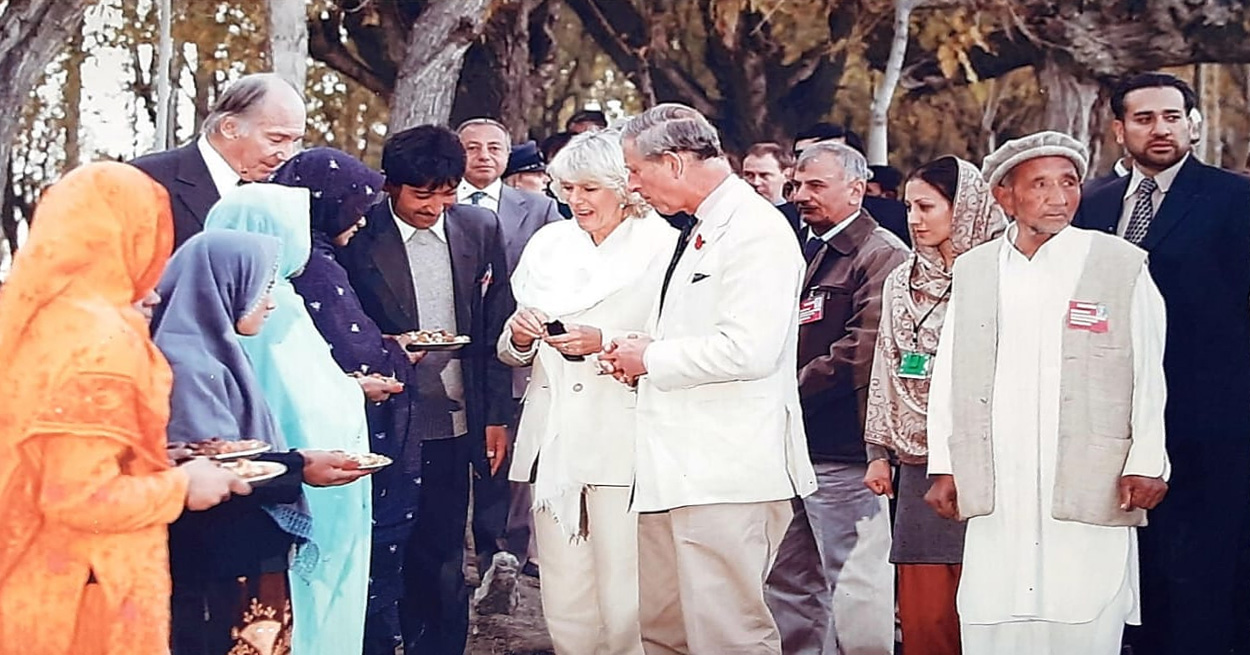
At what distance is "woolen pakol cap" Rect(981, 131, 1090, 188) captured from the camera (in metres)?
4.22

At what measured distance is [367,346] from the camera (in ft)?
14.2

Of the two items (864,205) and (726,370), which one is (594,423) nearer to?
(726,370)

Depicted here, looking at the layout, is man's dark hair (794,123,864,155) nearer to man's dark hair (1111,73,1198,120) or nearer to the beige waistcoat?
man's dark hair (1111,73,1198,120)

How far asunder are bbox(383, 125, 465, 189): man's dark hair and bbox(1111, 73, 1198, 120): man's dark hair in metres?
1.91

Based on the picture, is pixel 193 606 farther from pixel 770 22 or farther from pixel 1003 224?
pixel 770 22

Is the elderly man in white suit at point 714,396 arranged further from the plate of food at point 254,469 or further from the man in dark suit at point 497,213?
the plate of food at point 254,469

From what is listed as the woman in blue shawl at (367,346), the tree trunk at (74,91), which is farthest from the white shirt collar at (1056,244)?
the tree trunk at (74,91)

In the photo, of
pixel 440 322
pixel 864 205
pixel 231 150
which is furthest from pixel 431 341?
pixel 864 205

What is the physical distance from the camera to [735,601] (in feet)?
13.1

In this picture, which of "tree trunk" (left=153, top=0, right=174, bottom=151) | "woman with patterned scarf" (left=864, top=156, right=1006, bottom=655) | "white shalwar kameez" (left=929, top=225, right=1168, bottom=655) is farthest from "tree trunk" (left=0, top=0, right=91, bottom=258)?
"white shalwar kameez" (left=929, top=225, right=1168, bottom=655)

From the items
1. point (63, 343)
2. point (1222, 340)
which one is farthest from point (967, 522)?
point (63, 343)

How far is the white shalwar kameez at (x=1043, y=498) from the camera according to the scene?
13.3 ft

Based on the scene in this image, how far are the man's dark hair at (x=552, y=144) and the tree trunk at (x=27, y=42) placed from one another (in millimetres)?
1540

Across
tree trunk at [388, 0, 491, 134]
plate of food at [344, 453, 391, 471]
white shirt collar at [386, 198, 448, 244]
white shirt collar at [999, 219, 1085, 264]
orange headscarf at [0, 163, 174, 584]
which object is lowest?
plate of food at [344, 453, 391, 471]
